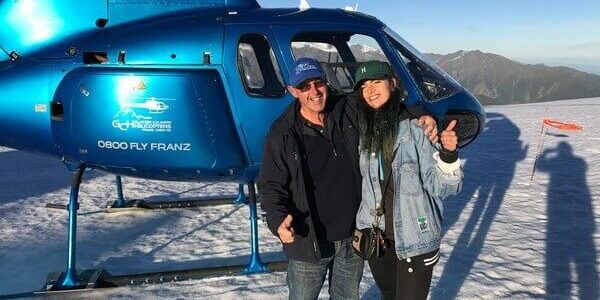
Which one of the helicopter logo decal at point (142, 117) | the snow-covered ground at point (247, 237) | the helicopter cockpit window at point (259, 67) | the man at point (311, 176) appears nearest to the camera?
the man at point (311, 176)

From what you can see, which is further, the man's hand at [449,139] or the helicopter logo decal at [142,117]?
the helicopter logo decal at [142,117]

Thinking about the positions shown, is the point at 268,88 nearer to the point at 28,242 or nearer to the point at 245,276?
the point at 245,276

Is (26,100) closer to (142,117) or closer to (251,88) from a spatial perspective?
(142,117)

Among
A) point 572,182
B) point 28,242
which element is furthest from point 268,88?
point 572,182

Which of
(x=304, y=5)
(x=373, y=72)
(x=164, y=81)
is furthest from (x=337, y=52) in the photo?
(x=373, y=72)

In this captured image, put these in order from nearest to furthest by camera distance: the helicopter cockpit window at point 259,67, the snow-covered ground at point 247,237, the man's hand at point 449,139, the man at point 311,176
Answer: the man's hand at point 449,139, the man at point 311,176, the helicopter cockpit window at point 259,67, the snow-covered ground at point 247,237

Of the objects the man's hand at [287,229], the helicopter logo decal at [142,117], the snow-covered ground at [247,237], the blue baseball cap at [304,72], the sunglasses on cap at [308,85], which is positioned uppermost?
the blue baseball cap at [304,72]

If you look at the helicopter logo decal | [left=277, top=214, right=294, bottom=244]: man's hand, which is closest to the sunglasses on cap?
[left=277, top=214, right=294, bottom=244]: man's hand

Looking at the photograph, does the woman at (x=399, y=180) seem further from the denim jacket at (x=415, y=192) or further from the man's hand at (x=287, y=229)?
the man's hand at (x=287, y=229)

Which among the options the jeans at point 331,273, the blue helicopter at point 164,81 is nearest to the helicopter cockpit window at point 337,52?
the blue helicopter at point 164,81
